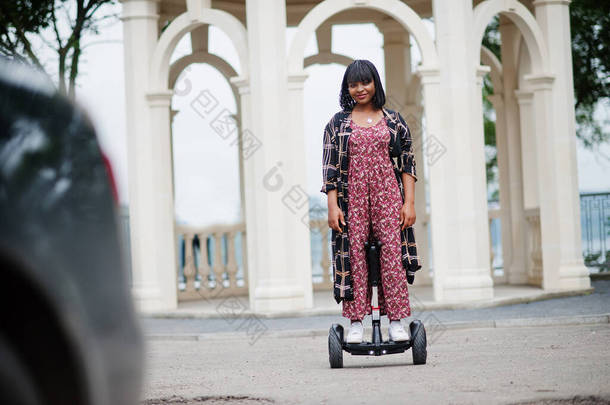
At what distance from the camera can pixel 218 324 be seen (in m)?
11.5

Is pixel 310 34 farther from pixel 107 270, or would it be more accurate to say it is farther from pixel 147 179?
pixel 107 270

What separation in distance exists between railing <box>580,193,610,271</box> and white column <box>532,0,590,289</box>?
18.8 ft

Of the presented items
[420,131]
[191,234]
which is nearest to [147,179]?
[191,234]

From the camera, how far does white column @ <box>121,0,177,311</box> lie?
13031 mm

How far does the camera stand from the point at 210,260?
15789 mm

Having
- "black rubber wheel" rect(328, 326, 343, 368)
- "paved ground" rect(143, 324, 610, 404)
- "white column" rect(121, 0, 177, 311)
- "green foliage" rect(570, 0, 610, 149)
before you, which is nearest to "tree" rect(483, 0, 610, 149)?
"green foliage" rect(570, 0, 610, 149)

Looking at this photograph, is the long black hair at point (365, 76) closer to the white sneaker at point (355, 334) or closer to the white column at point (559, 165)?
the white sneaker at point (355, 334)

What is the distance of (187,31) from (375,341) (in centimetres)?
711

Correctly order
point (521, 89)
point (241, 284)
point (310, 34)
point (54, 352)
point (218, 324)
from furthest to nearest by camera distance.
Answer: point (241, 284), point (521, 89), point (310, 34), point (218, 324), point (54, 352)

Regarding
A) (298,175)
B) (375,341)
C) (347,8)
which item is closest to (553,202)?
(298,175)

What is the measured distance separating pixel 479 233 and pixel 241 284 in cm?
499

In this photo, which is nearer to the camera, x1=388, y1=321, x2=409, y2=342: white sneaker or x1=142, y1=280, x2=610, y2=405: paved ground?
x1=142, y1=280, x2=610, y2=405: paved ground

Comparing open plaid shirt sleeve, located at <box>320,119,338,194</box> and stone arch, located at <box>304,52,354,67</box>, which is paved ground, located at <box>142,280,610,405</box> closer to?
open plaid shirt sleeve, located at <box>320,119,338,194</box>

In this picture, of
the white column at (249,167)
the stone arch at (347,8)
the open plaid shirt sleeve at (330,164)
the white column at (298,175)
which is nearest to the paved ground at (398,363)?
the white column at (298,175)
